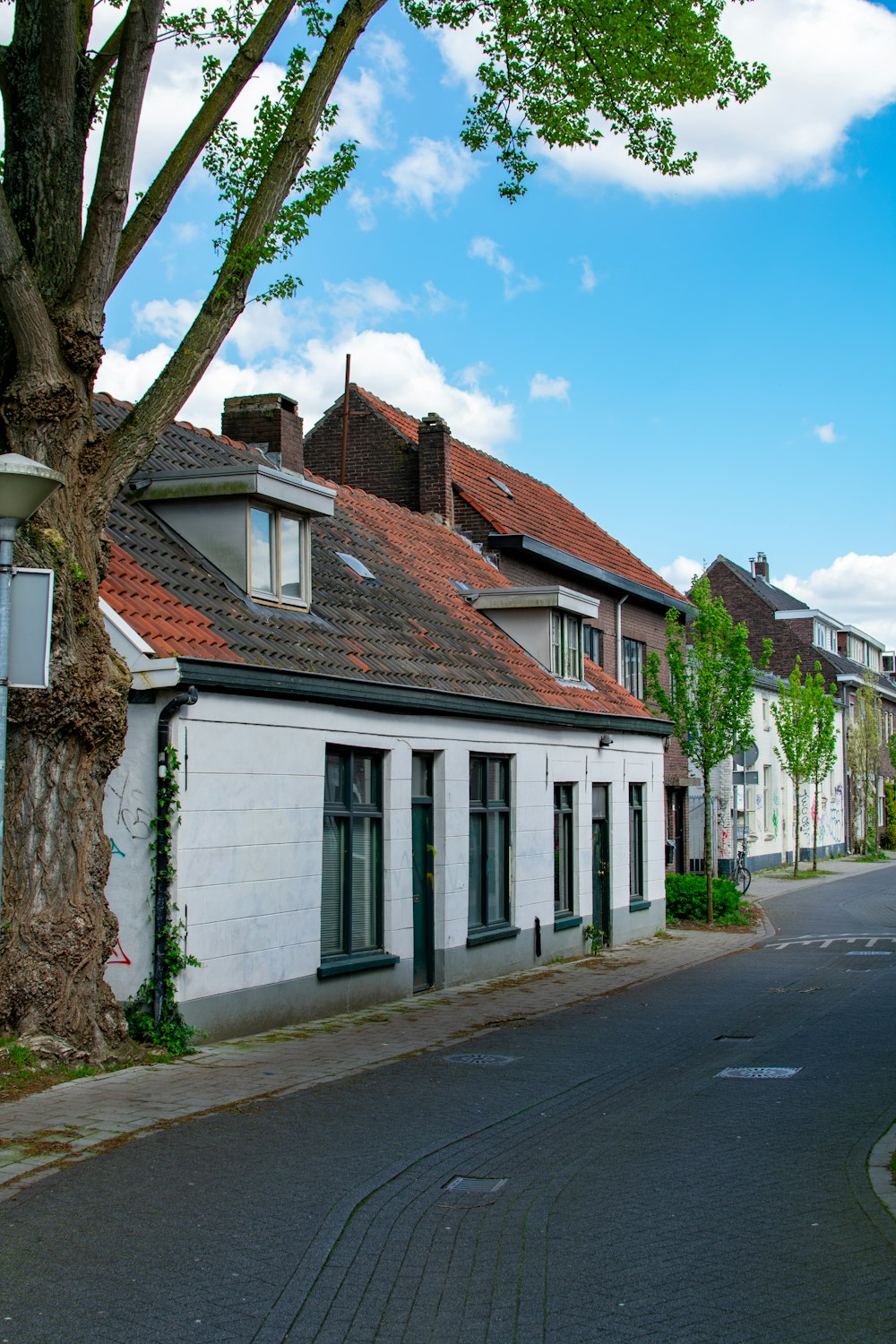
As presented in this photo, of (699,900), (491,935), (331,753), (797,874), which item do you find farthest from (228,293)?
(797,874)

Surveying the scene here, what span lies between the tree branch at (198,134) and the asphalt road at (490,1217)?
6.80 metres

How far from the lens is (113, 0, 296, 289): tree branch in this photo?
10.7 meters

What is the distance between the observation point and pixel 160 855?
35.6 ft

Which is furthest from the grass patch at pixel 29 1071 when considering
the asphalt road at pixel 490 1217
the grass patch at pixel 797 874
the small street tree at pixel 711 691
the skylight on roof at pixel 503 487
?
the grass patch at pixel 797 874

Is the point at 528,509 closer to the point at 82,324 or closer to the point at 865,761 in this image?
the point at 82,324

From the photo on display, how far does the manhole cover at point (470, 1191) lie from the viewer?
6641 mm

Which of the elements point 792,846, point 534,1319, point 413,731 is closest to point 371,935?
point 413,731

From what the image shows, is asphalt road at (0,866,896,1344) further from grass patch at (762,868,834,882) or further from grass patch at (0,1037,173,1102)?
grass patch at (762,868,834,882)

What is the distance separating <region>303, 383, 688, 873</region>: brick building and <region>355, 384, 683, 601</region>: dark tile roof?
0.03m

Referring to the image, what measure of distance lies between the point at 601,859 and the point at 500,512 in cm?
728

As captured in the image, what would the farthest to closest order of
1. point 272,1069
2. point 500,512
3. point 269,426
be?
1. point 500,512
2. point 269,426
3. point 272,1069

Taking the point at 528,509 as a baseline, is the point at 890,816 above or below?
below

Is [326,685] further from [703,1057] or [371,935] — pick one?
[703,1057]

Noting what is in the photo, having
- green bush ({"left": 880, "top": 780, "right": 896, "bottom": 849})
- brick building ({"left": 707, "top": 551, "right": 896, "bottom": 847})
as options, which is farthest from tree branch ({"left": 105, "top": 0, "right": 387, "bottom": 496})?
green bush ({"left": 880, "top": 780, "right": 896, "bottom": 849})
